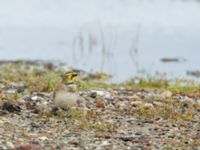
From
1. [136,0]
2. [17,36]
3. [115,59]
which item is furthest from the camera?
[136,0]

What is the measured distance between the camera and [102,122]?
10.0 meters

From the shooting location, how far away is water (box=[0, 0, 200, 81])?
21688 mm

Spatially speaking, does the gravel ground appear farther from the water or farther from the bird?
the water

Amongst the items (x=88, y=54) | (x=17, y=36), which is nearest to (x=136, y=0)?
(x=17, y=36)

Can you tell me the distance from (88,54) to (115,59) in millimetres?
944

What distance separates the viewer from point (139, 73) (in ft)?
63.8

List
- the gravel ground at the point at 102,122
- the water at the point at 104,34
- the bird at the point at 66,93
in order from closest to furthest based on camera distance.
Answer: the gravel ground at the point at 102,122, the bird at the point at 66,93, the water at the point at 104,34

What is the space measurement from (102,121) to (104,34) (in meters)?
15.0

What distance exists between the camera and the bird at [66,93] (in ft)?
32.1

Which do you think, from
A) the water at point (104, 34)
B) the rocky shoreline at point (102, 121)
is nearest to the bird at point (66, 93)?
the rocky shoreline at point (102, 121)

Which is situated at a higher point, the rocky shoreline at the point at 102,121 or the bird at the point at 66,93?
the bird at the point at 66,93

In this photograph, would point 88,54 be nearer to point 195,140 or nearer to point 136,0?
point 195,140

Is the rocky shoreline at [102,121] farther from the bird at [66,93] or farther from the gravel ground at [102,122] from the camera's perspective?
the bird at [66,93]

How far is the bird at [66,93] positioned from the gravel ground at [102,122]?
0.20 m
